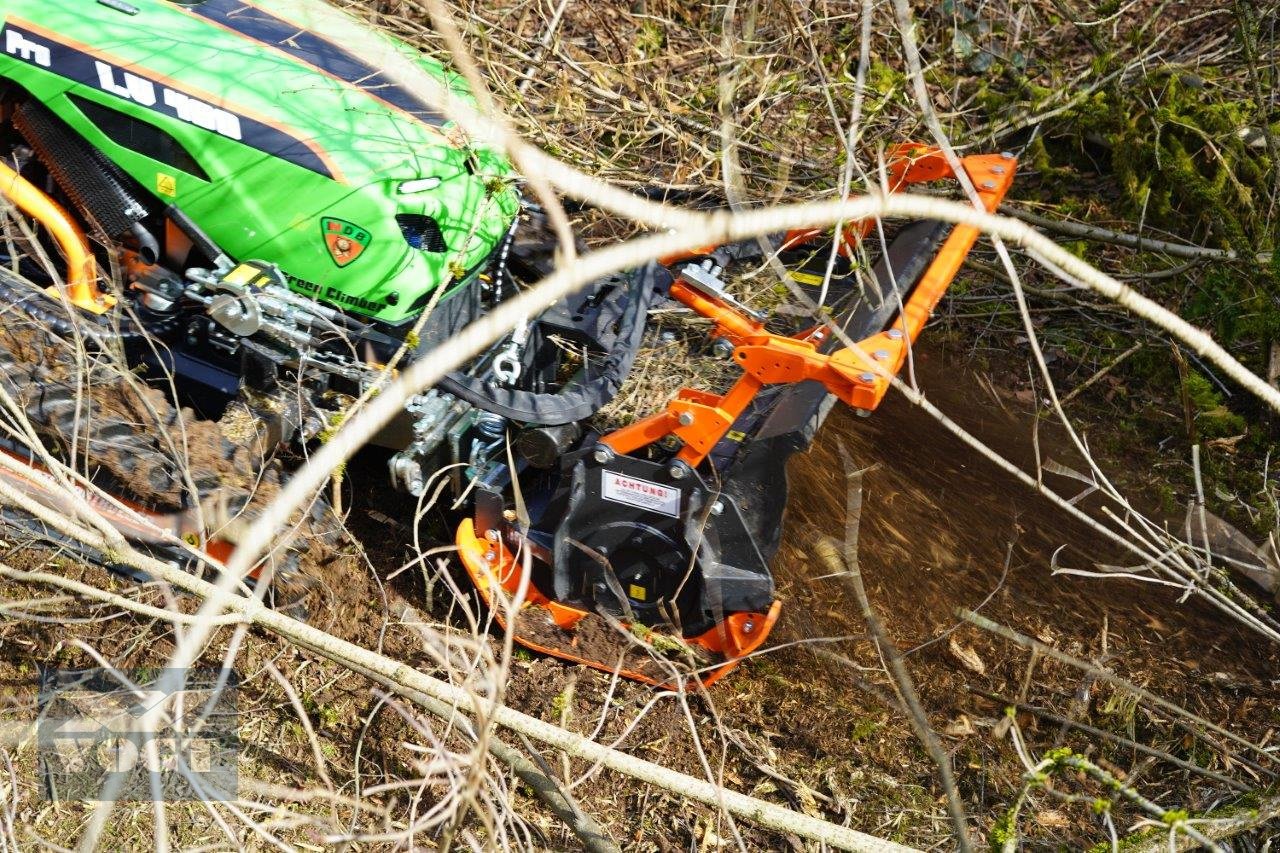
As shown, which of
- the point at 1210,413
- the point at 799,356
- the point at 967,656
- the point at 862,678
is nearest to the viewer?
the point at 799,356

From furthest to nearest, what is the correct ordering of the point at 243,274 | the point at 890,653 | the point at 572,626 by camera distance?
1. the point at 572,626
2. the point at 243,274
3. the point at 890,653

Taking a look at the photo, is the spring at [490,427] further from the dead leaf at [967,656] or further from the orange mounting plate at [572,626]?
the dead leaf at [967,656]

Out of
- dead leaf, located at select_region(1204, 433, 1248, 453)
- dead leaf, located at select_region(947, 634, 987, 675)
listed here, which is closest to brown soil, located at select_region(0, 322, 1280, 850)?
dead leaf, located at select_region(947, 634, 987, 675)

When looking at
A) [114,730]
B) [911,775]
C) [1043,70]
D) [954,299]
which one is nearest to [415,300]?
[114,730]

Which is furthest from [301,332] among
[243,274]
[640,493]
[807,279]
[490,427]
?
[807,279]

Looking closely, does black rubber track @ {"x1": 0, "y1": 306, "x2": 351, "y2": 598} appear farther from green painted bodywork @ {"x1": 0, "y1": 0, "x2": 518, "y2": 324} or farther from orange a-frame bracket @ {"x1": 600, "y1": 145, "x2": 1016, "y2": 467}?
orange a-frame bracket @ {"x1": 600, "y1": 145, "x2": 1016, "y2": 467}

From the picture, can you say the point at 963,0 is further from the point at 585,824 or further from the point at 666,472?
the point at 585,824

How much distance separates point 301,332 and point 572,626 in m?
1.20

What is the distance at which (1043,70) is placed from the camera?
19.6 ft

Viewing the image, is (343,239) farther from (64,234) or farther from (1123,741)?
(1123,741)

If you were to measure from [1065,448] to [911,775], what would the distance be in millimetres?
1945

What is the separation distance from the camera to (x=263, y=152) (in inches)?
128

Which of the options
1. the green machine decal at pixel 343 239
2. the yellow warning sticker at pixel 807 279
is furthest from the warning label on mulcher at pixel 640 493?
the yellow warning sticker at pixel 807 279

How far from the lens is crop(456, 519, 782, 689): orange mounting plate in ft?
11.0
